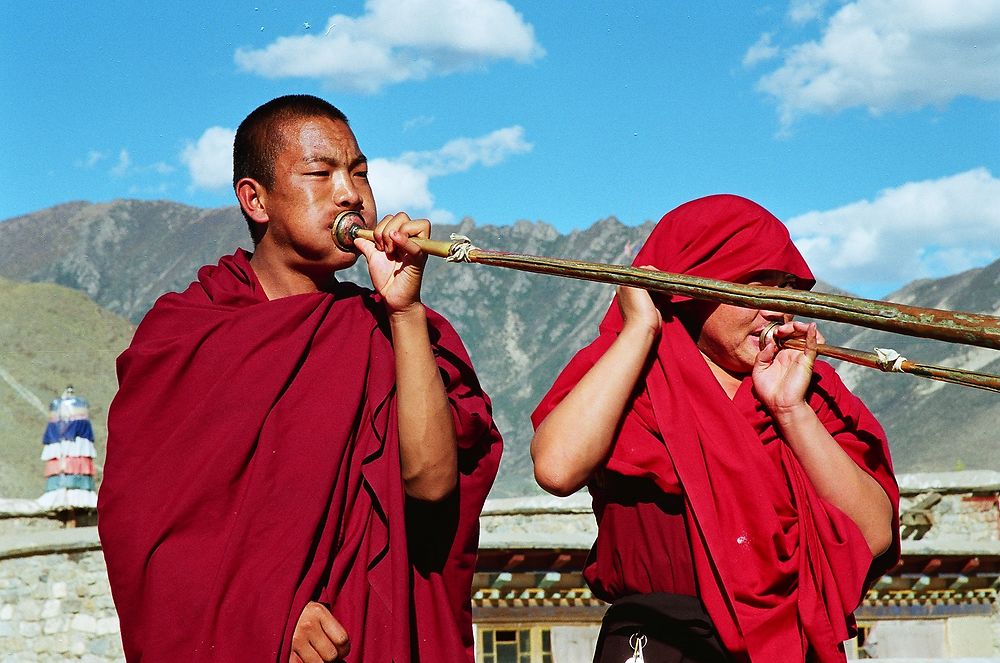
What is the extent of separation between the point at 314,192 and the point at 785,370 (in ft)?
3.73

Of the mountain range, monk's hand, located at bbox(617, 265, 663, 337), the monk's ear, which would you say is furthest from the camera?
the mountain range

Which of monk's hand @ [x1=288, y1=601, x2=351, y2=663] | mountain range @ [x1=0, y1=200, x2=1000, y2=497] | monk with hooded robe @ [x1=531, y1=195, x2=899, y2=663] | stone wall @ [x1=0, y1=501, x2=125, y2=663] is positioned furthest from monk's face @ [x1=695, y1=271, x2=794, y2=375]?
mountain range @ [x1=0, y1=200, x2=1000, y2=497]

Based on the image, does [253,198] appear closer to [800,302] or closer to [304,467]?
[304,467]

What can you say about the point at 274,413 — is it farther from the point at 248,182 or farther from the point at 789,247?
the point at 789,247

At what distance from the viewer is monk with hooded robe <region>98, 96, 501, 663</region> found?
278cm

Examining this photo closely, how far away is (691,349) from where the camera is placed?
3.05m

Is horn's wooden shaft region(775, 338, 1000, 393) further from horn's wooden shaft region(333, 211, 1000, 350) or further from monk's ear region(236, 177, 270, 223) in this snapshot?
monk's ear region(236, 177, 270, 223)

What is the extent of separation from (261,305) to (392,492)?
1.80ft

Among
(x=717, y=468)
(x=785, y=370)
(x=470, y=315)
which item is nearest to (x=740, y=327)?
(x=785, y=370)

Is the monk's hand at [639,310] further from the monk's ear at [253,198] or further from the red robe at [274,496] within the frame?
the monk's ear at [253,198]

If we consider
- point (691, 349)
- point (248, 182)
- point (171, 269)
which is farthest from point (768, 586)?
point (171, 269)

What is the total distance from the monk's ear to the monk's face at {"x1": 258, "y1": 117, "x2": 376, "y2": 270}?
0.07 ft

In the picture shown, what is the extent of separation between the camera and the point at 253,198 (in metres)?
3.26

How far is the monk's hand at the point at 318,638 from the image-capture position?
2.73 metres
